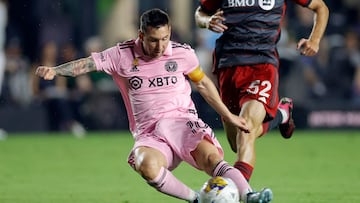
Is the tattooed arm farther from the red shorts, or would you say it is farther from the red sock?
the red shorts

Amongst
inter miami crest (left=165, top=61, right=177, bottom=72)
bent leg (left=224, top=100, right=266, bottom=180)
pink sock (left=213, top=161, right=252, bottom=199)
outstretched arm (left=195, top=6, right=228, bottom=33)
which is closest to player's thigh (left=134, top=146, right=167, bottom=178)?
pink sock (left=213, top=161, right=252, bottom=199)

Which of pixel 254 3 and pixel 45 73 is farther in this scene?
pixel 254 3

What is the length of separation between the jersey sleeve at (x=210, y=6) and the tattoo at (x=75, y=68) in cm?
205

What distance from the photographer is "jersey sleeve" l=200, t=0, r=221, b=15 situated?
11.1m

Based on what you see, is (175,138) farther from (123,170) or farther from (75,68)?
(123,170)

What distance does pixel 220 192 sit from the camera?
28.7 ft

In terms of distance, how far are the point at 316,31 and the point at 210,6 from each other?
3.78ft

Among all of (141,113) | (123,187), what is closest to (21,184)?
(123,187)

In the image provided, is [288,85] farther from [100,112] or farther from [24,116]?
[24,116]

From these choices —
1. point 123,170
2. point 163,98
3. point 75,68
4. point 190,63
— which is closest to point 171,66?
point 190,63

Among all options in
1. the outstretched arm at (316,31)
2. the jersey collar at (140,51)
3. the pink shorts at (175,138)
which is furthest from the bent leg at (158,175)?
the outstretched arm at (316,31)

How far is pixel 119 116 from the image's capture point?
2055 cm

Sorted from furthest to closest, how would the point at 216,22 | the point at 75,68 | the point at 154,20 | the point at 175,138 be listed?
1. the point at 216,22
2. the point at 175,138
3. the point at 75,68
4. the point at 154,20

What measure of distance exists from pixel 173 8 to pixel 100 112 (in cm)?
410
